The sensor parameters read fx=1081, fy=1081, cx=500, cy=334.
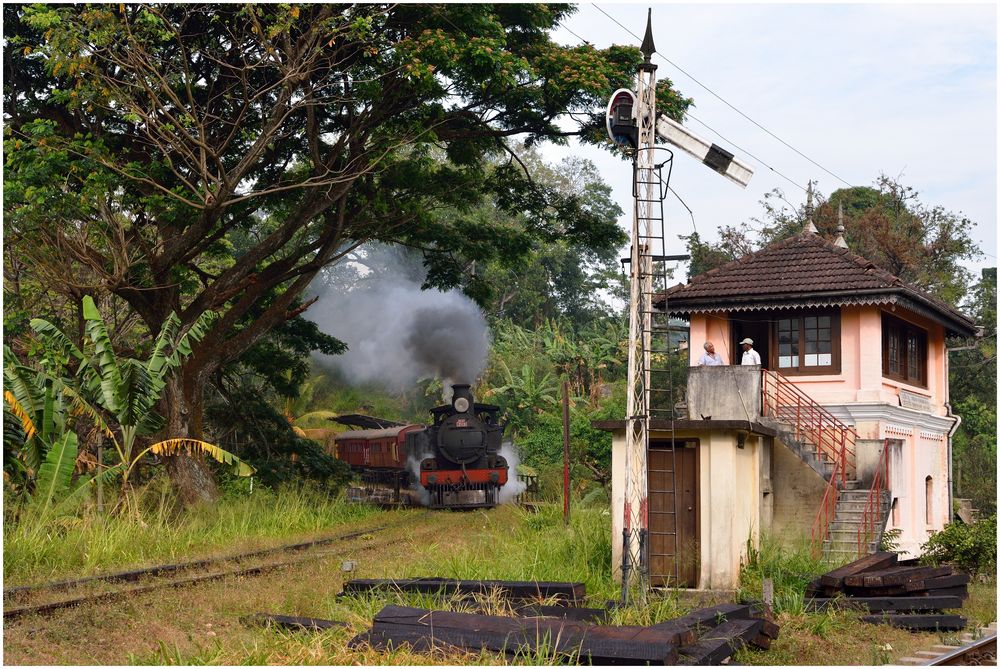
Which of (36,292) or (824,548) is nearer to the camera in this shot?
(824,548)

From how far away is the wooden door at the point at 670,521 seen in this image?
A: 51.2 ft

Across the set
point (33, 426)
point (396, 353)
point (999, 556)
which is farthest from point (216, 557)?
point (396, 353)

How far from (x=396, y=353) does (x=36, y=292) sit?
20739 millimetres

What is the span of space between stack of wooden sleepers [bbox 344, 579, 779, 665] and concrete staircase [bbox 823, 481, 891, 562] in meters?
6.42

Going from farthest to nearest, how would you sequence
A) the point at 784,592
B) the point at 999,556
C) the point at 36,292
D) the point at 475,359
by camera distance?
the point at 475,359
the point at 36,292
the point at 999,556
the point at 784,592

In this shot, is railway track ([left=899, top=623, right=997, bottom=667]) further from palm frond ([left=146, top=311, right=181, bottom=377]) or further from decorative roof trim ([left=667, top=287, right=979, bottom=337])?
palm frond ([left=146, top=311, right=181, bottom=377])

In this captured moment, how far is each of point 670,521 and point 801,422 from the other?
5.47m

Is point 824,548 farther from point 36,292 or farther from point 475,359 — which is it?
point 475,359

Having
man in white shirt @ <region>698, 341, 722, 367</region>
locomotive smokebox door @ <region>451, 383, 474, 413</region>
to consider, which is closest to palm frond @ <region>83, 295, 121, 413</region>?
man in white shirt @ <region>698, 341, 722, 367</region>

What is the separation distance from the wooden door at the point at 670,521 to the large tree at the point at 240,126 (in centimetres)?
769

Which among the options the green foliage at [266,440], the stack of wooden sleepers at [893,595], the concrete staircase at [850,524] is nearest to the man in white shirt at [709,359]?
the concrete staircase at [850,524]

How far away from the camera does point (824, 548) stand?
17047 millimetres

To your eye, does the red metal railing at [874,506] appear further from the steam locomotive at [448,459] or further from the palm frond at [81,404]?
the palm frond at [81,404]

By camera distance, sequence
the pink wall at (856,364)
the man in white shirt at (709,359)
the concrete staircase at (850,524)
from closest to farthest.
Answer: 1. the concrete staircase at (850,524)
2. the man in white shirt at (709,359)
3. the pink wall at (856,364)
